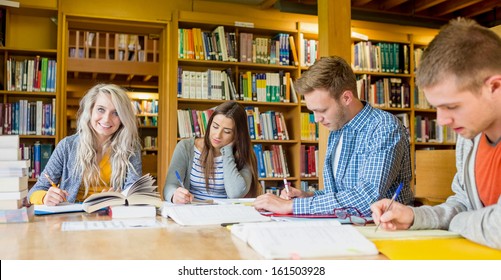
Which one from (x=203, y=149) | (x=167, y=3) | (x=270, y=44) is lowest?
(x=203, y=149)

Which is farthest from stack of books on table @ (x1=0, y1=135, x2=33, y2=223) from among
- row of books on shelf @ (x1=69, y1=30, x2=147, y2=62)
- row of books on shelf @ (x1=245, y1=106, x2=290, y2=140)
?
row of books on shelf @ (x1=69, y1=30, x2=147, y2=62)

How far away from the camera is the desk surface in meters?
1.09

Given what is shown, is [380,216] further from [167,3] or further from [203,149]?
[167,3]

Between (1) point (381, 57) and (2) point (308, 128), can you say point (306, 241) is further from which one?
(1) point (381, 57)

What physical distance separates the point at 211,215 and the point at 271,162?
127 inches

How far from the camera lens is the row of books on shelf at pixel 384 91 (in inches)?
205

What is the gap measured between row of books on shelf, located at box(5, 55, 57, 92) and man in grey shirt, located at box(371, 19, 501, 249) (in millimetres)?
3749

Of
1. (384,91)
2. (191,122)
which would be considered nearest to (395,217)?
(191,122)

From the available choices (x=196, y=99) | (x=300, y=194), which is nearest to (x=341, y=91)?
(x=300, y=194)

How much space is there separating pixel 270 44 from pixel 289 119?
2.59ft

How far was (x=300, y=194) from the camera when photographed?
7.24ft

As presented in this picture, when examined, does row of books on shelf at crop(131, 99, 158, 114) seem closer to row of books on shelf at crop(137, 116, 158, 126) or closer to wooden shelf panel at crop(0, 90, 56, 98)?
row of books on shelf at crop(137, 116, 158, 126)

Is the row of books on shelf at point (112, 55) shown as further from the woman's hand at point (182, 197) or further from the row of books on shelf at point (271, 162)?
the woman's hand at point (182, 197)

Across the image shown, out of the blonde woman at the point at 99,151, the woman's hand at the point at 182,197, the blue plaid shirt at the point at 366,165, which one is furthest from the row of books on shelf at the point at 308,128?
the woman's hand at the point at 182,197
